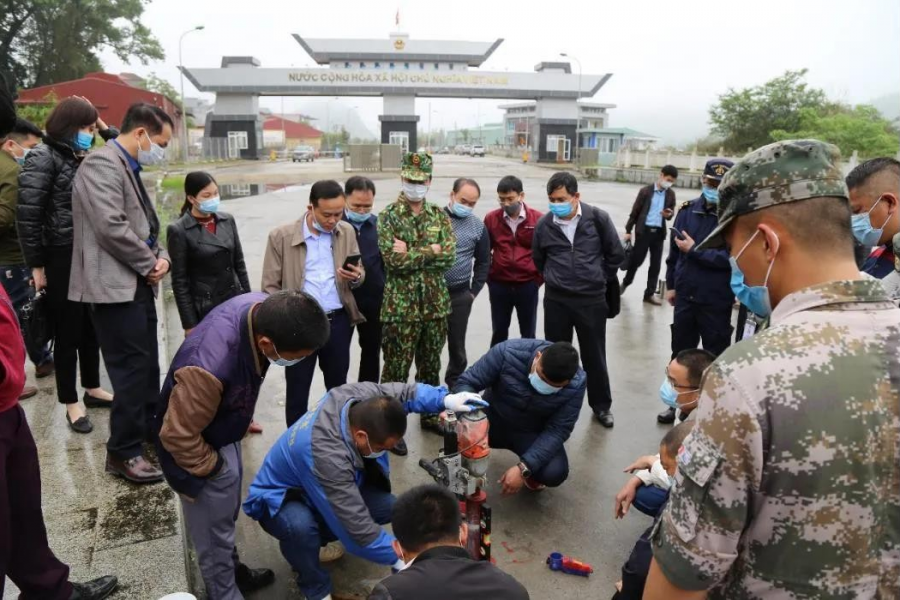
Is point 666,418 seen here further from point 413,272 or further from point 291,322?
point 291,322

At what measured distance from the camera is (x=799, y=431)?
108cm

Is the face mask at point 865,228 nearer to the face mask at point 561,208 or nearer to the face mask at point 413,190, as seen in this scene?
the face mask at point 561,208

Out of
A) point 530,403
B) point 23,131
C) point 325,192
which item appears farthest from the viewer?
point 23,131

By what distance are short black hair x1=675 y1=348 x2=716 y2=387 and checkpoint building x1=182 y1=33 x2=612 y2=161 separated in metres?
38.7

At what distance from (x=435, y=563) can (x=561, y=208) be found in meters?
2.93

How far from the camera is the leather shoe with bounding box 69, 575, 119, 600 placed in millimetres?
2219

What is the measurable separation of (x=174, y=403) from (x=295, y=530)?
74 centimetres

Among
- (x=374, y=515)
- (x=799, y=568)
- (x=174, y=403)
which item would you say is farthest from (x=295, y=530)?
(x=799, y=568)

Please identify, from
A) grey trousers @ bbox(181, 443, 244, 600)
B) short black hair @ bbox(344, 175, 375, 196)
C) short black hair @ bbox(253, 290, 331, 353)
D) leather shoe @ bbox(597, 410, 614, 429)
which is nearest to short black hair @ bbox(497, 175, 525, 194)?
short black hair @ bbox(344, 175, 375, 196)

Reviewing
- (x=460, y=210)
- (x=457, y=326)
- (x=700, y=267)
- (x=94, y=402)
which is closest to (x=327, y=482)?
(x=457, y=326)

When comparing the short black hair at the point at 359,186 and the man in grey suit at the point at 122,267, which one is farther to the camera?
the short black hair at the point at 359,186

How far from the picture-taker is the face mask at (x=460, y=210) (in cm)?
445

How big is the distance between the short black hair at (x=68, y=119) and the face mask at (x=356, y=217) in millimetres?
1522

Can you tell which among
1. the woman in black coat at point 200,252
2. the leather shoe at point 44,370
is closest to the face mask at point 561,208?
the woman in black coat at point 200,252
